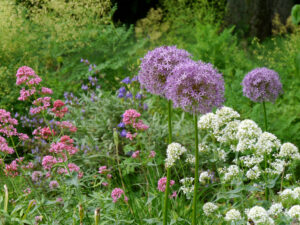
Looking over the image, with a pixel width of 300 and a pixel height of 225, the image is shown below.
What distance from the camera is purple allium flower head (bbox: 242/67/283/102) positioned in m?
3.08

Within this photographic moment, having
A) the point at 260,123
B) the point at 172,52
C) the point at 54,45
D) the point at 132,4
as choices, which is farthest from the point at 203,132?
the point at 132,4

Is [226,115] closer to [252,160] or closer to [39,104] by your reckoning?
[252,160]

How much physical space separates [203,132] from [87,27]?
2.93 m

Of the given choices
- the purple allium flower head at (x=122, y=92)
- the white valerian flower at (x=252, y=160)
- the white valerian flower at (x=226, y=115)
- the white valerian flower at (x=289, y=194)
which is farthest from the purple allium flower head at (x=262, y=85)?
the purple allium flower head at (x=122, y=92)

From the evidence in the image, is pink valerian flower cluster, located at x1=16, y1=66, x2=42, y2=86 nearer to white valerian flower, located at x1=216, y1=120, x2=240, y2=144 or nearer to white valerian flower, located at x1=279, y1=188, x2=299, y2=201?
white valerian flower, located at x1=216, y1=120, x2=240, y2=144

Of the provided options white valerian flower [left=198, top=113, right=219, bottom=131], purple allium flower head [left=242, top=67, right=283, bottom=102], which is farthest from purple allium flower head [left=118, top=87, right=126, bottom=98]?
white valerian flower [left=198, top=113, right=219, bottom=131]

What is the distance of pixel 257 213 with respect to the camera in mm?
1938

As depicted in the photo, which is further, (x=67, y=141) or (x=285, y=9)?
(x=285, y=9)

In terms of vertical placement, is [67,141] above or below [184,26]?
below

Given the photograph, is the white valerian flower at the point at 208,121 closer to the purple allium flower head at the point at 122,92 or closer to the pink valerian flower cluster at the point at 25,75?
the pink valerian flower cluster at the point at 25,75


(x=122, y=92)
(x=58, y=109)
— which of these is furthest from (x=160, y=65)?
(x=122, y=92)

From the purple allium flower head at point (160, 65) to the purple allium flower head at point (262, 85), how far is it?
1.15 meters

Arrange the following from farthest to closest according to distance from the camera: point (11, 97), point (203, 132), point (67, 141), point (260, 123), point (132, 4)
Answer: point (132, 4)
point (11, 97)
point (203, 132)
point (260, 123)
point (67, 141)

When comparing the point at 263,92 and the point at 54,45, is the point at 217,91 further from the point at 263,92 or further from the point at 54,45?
the point at 54,45
